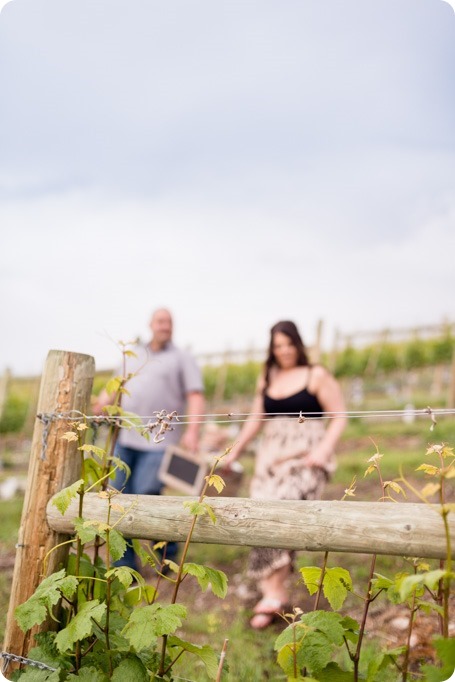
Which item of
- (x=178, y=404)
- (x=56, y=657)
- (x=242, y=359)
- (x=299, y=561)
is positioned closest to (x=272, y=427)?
(x=178, y=404)

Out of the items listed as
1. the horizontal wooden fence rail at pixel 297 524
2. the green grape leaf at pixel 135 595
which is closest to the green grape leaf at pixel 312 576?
the horizontal wooden fence rail at pixel 297 524

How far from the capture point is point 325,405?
150 inches

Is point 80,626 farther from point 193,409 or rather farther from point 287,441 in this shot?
point 193,409

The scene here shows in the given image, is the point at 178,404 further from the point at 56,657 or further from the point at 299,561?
the point at 56,657

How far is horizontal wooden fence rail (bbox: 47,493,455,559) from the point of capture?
A: 1.58m

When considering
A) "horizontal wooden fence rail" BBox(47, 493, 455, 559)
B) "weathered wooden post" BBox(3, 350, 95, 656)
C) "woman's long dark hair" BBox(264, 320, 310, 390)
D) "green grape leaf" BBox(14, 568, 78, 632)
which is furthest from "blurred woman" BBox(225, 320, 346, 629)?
"green grape leaf" BBox(14, 568, 78, 632)

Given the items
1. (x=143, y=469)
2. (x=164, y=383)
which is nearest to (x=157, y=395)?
(x=164, y=383)

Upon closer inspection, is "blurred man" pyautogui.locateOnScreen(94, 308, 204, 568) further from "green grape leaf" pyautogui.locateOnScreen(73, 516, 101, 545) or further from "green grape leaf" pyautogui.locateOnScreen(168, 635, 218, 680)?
"green grape leaf" pyautogui.locateOnScreen(168, 635, 218, 680)

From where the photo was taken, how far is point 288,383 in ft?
12.9

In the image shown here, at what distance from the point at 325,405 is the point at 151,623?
2340 millimetres

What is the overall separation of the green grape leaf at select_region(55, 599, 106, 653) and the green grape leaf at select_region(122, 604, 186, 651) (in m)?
0.12

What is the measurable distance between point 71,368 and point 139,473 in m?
2.20

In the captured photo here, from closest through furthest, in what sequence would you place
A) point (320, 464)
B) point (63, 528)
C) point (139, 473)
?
point (63, 528) < point (320, 464) < point (139, 473)

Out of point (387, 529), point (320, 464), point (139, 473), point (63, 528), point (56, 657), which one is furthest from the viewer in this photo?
point (139, 473)
